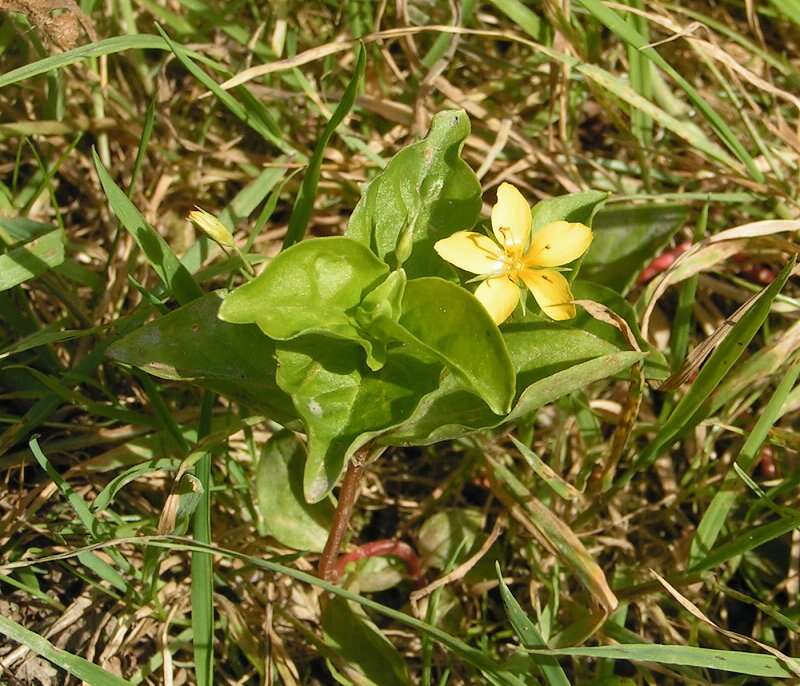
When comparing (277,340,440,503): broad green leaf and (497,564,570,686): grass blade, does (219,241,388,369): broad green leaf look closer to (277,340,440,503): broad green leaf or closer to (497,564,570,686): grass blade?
(277,340,440,503): broad green leaf

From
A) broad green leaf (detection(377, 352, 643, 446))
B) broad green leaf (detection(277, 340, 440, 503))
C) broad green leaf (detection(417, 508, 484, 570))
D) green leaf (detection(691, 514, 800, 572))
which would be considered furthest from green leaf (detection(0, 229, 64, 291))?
green leaf (detection(691, 514, 800, 572))

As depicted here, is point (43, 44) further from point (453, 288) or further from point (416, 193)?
point (453, 288)

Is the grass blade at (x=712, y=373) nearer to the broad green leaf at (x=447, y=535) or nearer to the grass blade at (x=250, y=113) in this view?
the broad green leaf at (x=447, y=535)

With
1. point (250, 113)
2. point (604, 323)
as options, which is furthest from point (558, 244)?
point (250, 113)

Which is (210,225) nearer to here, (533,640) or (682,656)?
(533,640)

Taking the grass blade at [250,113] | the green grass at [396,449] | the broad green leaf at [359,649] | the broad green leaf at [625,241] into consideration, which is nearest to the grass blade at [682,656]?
the green grass at [396,449]

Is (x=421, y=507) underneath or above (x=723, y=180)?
underneath

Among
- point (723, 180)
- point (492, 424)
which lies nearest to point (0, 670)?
point (492, 424)
